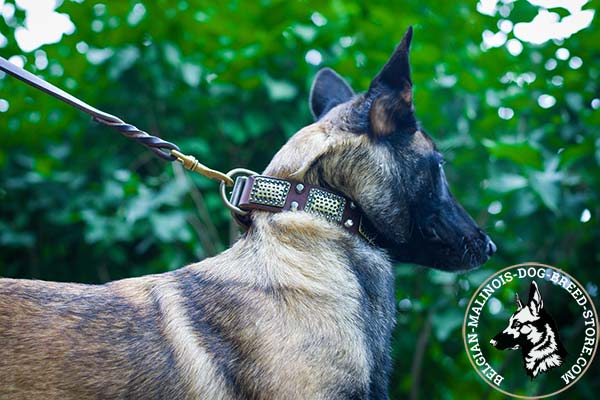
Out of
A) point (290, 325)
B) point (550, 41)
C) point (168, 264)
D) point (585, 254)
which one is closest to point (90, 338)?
point (290, 325)

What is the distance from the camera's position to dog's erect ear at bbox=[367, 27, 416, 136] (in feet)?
7.66

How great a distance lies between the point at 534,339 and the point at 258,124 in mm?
2142

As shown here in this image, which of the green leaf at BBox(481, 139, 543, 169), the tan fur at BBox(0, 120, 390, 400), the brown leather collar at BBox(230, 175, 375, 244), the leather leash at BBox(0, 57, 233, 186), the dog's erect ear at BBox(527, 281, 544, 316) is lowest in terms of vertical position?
the dog's erect ear at BBox(527, 281, 544, 316)

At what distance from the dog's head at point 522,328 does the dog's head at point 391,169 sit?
633 millimetres

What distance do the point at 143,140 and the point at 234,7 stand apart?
2354mm

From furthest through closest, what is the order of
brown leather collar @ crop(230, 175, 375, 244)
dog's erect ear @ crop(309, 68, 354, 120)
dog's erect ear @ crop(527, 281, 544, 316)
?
1. dog's erect ear @ crop(527, 281, 544, 316)
2. dog's erect ear @ crop(309, 68, 354, 120)
3. brown leather collar @ crop(230, 175, 375, 244)

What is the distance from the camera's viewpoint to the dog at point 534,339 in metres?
3.00

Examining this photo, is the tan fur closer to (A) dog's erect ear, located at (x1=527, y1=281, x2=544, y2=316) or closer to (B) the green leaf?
(A) dog's erect ear, located at (x1=527, y1=281, x2=544, y2=316)

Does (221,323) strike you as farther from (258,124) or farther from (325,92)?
(258,124)

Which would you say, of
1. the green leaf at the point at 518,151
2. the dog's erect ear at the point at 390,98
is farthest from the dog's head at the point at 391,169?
the green leaf at the point at 518,151

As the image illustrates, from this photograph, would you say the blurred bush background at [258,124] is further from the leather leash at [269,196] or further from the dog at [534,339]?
the leather leash at [269,196]

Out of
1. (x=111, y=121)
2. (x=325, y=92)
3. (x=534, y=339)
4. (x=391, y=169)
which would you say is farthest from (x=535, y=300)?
(x=111, y=121)

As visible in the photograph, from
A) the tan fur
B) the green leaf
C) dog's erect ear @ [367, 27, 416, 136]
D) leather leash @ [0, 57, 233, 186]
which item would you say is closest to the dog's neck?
the tan fur

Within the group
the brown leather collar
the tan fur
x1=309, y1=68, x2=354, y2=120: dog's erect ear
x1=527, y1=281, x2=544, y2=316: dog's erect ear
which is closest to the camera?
the tan fur
